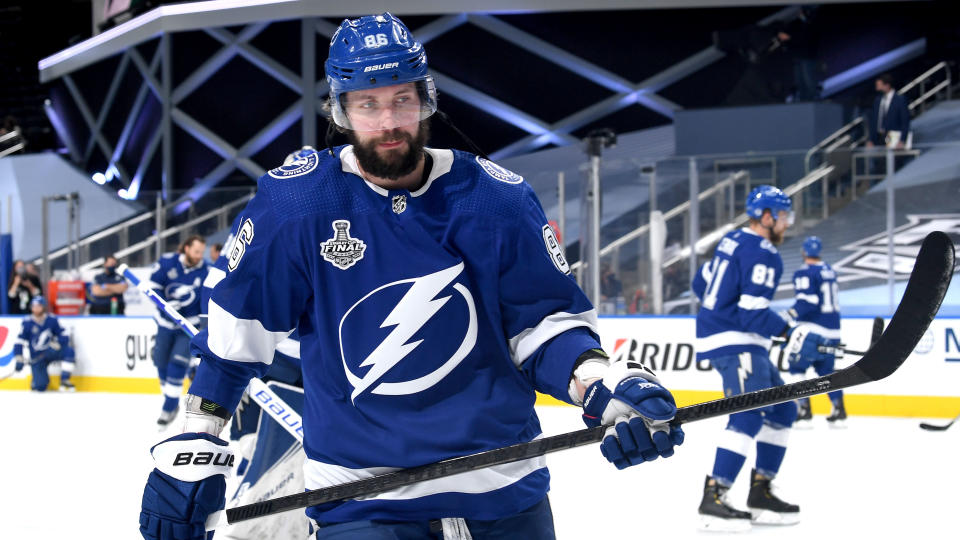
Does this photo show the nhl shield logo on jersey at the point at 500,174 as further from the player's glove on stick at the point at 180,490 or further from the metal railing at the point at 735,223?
the metal railing at the point at 735,223

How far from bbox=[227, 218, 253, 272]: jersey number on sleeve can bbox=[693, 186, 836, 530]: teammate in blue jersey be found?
2988 mm

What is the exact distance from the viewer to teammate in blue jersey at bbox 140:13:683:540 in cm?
167

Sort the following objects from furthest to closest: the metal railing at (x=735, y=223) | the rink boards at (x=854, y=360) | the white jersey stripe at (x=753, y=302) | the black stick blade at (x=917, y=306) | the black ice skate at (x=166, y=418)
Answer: the metal railing at (x=735, y=223) < the rink boards at (x=854, y=360) < the black ice skate at (x=166, y=418) < the white jersey stripe at (x=753, y=302) < the black stick blade at (x=917, y=306)

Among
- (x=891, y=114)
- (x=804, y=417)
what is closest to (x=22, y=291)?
(x=804, y=417)

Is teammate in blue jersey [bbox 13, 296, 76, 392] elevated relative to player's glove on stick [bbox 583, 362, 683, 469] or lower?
lower

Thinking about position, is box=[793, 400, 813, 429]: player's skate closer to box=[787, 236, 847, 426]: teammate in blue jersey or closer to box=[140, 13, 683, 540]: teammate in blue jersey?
box=[787, 236, 847, 426]: teammate in blue jersey

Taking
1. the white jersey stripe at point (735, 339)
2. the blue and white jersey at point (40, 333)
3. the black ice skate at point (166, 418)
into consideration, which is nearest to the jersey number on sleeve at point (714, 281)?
the white jersey stripe at point (735, 339)

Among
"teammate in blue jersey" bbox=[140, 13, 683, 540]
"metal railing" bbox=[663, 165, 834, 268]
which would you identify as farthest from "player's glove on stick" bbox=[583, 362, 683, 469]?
"metal railing" bbox=[663, 165, 834, 268]

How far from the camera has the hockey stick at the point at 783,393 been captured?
152cm

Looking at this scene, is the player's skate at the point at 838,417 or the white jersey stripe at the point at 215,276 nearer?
the white jersey stripe at the point at 215,276

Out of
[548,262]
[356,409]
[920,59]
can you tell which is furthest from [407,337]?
[920,59]

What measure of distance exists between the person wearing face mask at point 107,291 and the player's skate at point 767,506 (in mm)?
8007

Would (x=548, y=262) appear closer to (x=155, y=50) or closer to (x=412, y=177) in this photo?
(x=412, y=177)

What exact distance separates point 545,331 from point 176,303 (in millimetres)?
6256
